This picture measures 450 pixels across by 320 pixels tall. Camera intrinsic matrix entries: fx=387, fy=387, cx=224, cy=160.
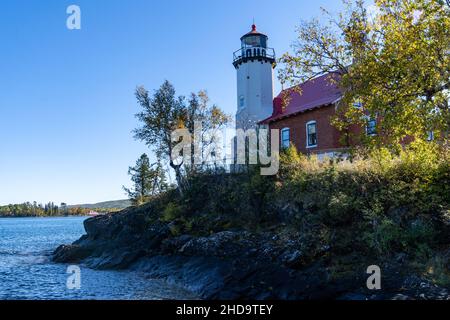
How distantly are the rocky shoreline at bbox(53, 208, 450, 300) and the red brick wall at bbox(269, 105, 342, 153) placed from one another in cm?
1304

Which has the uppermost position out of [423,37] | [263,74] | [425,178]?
[263,74]

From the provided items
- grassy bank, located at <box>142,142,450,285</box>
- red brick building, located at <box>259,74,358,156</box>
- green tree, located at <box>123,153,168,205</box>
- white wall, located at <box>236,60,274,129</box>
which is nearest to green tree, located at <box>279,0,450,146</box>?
grassy bank, located at <box>142,142,450,285</box>

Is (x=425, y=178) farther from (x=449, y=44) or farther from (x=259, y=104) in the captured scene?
(x=259, y=104)

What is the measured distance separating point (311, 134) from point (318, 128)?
99 centimetres

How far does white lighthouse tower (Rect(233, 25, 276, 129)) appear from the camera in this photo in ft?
119

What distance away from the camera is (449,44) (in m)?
14.6

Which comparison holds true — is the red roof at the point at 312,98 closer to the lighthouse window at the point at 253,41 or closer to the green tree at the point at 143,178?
the lighthouse window at the point at 253,41

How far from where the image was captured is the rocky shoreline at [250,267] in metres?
10.8

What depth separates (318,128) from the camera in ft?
97.0

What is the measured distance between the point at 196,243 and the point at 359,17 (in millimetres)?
13464

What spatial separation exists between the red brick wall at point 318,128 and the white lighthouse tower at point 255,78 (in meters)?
3.47

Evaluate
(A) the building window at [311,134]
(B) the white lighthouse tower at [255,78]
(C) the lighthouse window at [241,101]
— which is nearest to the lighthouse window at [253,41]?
(B) the white lighthouse tower at [255,78]

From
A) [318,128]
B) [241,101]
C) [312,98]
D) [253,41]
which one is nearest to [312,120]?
[318,128]
